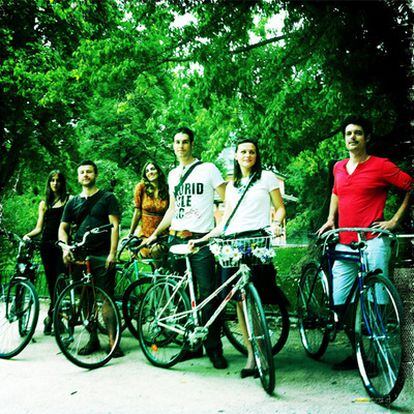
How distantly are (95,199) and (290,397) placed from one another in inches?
109

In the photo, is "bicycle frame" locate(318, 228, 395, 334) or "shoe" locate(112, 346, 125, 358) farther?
"shoe" locate(112, 346, 125, 358)

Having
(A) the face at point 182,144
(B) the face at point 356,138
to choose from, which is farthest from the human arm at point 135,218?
(B) the face at point 356,138

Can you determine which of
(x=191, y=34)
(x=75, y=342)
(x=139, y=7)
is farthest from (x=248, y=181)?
(x=139, y=7)

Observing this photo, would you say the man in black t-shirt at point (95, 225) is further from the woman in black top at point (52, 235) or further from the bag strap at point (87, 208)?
the woman in black top at point (52, 235)

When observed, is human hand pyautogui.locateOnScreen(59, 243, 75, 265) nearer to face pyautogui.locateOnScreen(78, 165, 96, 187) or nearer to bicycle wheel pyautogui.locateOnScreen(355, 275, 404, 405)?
face pyautogui.locateOnScreen(78, 165, 96, 187)

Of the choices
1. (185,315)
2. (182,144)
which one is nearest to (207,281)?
(185,315)

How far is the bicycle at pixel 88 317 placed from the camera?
4316 millimetres

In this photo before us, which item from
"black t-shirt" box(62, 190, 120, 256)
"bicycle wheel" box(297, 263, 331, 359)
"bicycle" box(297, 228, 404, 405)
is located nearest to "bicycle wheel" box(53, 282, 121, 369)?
"black t-shirt" box(62, 190, 120, 256)

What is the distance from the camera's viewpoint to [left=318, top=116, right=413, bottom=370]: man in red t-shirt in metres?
3.53

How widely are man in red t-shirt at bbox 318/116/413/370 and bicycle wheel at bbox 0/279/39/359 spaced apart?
10.3 feet

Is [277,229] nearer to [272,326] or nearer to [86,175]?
[272,326]

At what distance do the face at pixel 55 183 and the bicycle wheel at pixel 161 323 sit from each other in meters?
2.22

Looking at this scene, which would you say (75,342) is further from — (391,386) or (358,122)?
(358,122)

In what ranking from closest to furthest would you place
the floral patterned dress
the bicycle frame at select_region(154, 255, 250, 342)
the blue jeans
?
the blue jeans < the bicycle frame at select_region(154, 255, 250, 342) < the floral patterned dress
